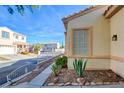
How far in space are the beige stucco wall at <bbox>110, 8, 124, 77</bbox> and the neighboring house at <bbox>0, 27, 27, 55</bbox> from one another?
20.5 m

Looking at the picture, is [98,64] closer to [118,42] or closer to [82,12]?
[118,42]

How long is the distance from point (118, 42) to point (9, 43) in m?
27.0

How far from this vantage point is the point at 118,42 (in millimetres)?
10914

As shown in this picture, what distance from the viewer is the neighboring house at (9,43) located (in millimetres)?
31553

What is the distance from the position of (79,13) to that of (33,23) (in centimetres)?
355

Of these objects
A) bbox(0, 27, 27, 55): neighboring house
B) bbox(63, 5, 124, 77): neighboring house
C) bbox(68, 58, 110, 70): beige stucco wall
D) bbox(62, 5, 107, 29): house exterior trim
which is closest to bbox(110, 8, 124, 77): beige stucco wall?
bbox(63, 5, 124, 77): neighboring house

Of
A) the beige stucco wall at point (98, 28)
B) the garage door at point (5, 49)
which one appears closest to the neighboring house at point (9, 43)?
the garage door at point (5, 49)

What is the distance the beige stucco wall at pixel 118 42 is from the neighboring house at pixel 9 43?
20513 millimetres

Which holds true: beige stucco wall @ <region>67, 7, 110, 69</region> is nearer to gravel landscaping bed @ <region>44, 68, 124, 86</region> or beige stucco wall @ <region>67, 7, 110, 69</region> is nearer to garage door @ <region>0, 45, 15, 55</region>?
gravel landscaping bed @ <region>44, 68, 124, 86</region>

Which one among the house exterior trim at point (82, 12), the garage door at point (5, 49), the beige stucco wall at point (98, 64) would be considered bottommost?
the beige stucco wall at point (98, 64)

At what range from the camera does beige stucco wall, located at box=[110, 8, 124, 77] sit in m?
10.2

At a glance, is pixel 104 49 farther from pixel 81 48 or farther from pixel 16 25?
pixel 16 25

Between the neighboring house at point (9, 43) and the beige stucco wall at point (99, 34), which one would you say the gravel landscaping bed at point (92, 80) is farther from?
the neighboring house at point (9, 43)
